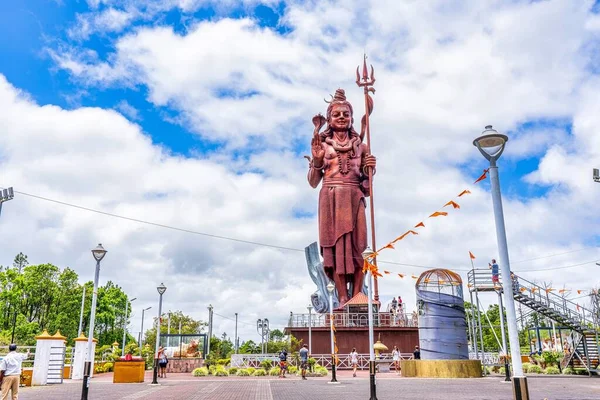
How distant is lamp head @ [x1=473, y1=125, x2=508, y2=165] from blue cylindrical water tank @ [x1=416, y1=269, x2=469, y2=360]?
1732cm

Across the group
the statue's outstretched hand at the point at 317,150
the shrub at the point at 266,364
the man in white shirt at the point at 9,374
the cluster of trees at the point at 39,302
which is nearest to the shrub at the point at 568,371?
the shrub at the point at 266,364

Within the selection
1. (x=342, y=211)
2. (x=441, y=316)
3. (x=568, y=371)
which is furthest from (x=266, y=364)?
(x=568, y=371)

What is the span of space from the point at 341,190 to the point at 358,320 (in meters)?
8.83

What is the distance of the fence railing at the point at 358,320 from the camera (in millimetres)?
33375

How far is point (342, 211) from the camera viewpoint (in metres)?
35.8

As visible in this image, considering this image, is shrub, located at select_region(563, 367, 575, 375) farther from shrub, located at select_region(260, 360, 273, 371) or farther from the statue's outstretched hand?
the statue's outstretched hand

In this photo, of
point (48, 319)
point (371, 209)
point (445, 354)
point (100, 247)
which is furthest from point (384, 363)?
point (48, 319)

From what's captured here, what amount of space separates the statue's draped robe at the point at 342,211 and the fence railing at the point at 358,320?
305 centimetres

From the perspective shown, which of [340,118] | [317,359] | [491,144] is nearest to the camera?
[491,144]

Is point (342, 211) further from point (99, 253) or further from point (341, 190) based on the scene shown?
point (99, 253)

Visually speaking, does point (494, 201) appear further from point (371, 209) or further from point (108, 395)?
point (371, 209)

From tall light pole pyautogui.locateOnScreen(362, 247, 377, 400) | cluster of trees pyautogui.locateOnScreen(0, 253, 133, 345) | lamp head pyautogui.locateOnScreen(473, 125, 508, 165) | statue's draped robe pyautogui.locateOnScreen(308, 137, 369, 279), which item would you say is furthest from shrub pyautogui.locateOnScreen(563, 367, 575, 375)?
cluster of trees pyautogui.locateOnScreen(0, 253, 133, 345)

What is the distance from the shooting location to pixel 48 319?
2192 inches

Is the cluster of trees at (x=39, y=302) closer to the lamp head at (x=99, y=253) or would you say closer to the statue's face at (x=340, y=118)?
the statue's face at (x=340, y=118)
